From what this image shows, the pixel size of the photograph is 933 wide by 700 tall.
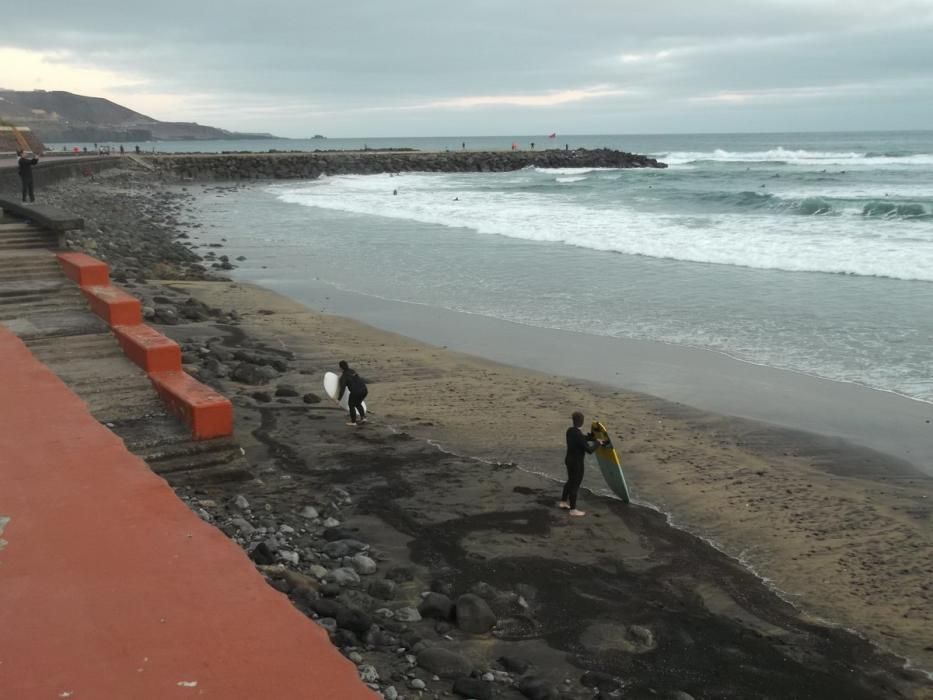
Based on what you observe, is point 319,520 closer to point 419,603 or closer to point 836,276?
point 419,603

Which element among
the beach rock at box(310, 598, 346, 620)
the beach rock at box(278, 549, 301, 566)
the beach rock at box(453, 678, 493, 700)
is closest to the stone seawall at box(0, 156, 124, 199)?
the beach rock at box(278, 549, 301, 566)

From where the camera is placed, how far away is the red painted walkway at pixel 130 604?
2.87 metres

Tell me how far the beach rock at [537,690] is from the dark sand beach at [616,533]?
0.15 feet

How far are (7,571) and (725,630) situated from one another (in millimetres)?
3739

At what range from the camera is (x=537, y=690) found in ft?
13.7

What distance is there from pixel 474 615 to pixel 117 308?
5143 millimetres

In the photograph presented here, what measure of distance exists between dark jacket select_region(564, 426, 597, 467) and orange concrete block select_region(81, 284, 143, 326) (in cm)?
432

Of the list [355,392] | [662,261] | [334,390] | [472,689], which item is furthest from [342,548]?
[662,261]

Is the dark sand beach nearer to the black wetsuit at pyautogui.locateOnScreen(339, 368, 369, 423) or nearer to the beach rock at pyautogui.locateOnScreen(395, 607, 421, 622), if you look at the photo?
Answer: the beach rock at pyautogui.locateOnScreen(395, 607, 421, 622)

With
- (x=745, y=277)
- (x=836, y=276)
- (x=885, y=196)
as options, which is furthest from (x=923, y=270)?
(x=885, y=196)

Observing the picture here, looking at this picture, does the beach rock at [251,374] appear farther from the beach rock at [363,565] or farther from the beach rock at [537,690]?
the beach rock at [537,690]

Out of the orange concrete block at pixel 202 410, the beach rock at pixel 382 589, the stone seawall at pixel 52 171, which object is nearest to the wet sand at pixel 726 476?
the beach rock at pixel 382 589

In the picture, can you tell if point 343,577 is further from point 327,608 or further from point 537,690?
point 537,690

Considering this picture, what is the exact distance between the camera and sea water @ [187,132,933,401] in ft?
41.5
